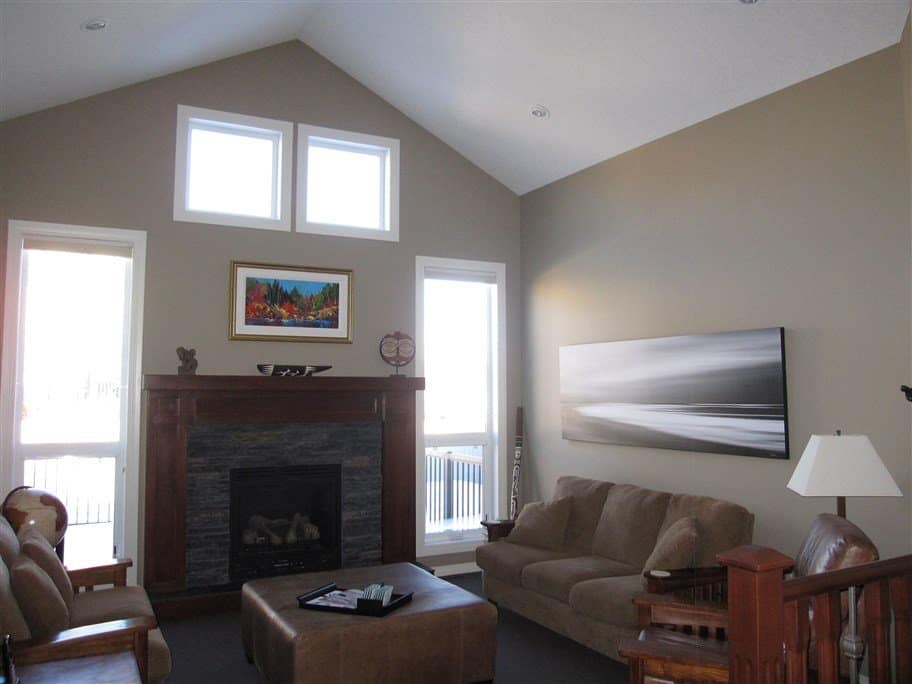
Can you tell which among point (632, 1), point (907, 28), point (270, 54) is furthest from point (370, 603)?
point (270, 54)

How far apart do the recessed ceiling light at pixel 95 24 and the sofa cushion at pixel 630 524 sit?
437 centimetres

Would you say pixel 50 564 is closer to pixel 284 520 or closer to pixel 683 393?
pixel 284 520

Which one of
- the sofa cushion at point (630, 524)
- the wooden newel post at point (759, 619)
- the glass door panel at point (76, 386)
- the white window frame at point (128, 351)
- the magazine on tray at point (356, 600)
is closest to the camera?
the wooden newel post at point (759, 619)

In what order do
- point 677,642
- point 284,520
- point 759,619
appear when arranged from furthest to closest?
point 284,520, point 677,642, point 759,619

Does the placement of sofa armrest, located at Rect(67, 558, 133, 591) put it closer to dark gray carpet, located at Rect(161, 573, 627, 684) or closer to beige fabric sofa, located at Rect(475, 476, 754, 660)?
dark gray carpet, located at Rect(161, 573, 627, 684)

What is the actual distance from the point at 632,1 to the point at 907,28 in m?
1.40

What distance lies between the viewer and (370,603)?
12.2 feet

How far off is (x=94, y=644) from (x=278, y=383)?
264cm

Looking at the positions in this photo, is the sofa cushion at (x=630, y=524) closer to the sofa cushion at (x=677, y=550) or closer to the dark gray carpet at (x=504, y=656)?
the sofa cushion at (x=677, y=550)

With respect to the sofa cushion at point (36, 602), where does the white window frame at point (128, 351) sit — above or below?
above

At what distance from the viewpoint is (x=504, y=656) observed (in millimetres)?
4344

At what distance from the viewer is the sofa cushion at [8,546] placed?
3223 mm

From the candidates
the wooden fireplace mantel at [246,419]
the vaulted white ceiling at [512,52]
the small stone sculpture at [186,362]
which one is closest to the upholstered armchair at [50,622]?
the wooden fireplace mantel at [246,419]

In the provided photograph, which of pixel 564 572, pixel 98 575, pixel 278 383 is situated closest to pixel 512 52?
pixel 278 383
